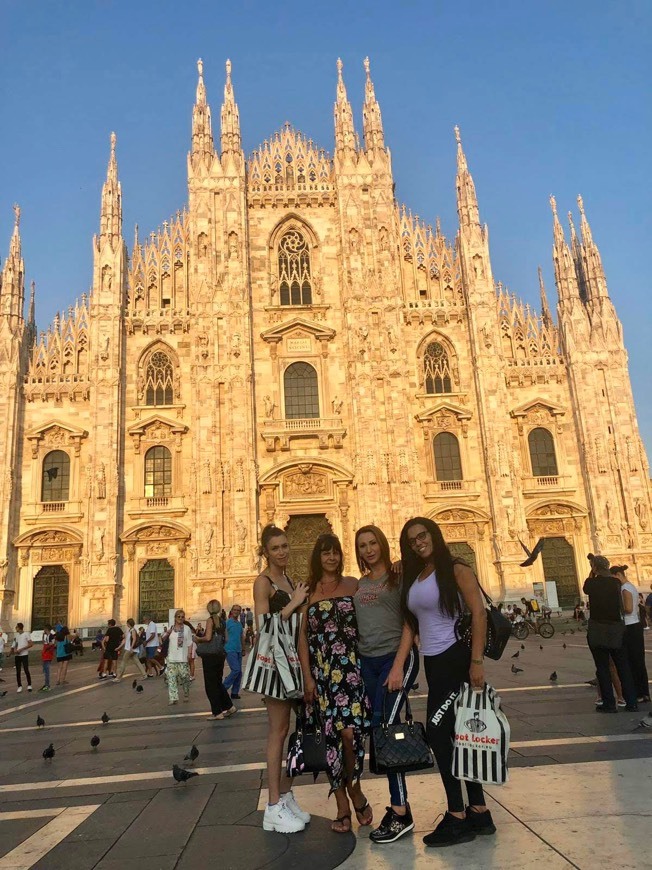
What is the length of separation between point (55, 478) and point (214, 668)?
855 inches

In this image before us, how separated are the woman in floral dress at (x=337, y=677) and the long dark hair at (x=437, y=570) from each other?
1.25 ft

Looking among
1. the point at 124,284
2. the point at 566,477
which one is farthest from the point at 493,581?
the point at 124,284

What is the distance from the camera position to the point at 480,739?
396cm

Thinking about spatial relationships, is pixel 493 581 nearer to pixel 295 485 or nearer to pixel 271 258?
pixel 295 485

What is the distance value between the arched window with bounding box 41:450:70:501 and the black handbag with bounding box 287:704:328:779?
86.6ft

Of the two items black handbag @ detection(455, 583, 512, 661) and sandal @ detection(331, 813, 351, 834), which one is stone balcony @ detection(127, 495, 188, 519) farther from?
black handbag @ detection(455, 583, 512, 661)

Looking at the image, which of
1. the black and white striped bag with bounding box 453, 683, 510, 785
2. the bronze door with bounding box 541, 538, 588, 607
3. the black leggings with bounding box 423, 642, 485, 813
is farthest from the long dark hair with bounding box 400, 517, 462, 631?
the bronze door with bounding box 541, 538, 588, 607

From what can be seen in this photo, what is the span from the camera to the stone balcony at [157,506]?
28.2m

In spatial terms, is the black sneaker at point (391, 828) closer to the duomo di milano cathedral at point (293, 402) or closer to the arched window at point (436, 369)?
the duomo di milano cathedral at point (293, 402)

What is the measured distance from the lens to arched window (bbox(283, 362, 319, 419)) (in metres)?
30.2

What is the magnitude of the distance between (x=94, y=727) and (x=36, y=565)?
66.8ft

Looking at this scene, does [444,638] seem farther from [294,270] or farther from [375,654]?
[294,270]

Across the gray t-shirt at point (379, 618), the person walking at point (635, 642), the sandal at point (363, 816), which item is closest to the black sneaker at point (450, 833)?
the sandal at point (363, 816)

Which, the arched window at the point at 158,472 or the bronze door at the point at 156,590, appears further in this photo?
the arched window at the point at 158,472
